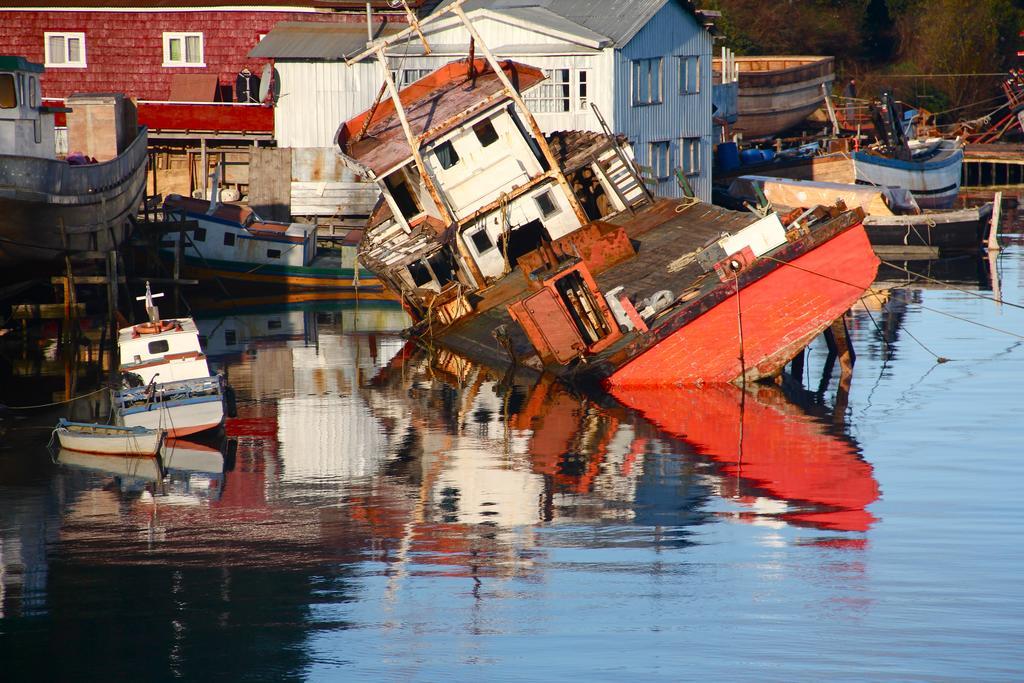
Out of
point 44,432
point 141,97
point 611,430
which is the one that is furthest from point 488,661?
point 141,97

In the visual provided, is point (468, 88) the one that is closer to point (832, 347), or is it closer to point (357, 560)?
point (832, 347)

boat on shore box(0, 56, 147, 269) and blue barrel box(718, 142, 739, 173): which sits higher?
blue barrel box(718, 142, 739, 173)

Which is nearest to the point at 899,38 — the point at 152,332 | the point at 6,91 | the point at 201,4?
the point at 201,4

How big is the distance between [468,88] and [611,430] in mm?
12787

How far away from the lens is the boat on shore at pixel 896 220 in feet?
158

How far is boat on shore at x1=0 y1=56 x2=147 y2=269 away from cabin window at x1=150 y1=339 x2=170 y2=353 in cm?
938

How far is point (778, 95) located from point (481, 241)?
44.7 metres

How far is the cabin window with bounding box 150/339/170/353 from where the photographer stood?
2336cm

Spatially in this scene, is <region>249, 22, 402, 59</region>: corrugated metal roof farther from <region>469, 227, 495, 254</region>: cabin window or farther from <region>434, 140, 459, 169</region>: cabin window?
<region>469, 227, 495, 254</region>: cabin window

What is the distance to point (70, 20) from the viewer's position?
53594 mm

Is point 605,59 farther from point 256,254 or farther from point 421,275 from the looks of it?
point 421,275

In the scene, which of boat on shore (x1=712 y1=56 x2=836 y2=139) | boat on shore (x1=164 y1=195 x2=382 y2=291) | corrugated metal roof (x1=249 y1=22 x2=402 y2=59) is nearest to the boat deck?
boat on shore (x1=164 y1=195 x2=382 y2=291)

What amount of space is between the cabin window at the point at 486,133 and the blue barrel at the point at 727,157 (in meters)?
29.2

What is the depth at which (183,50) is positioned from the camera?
53.1m
